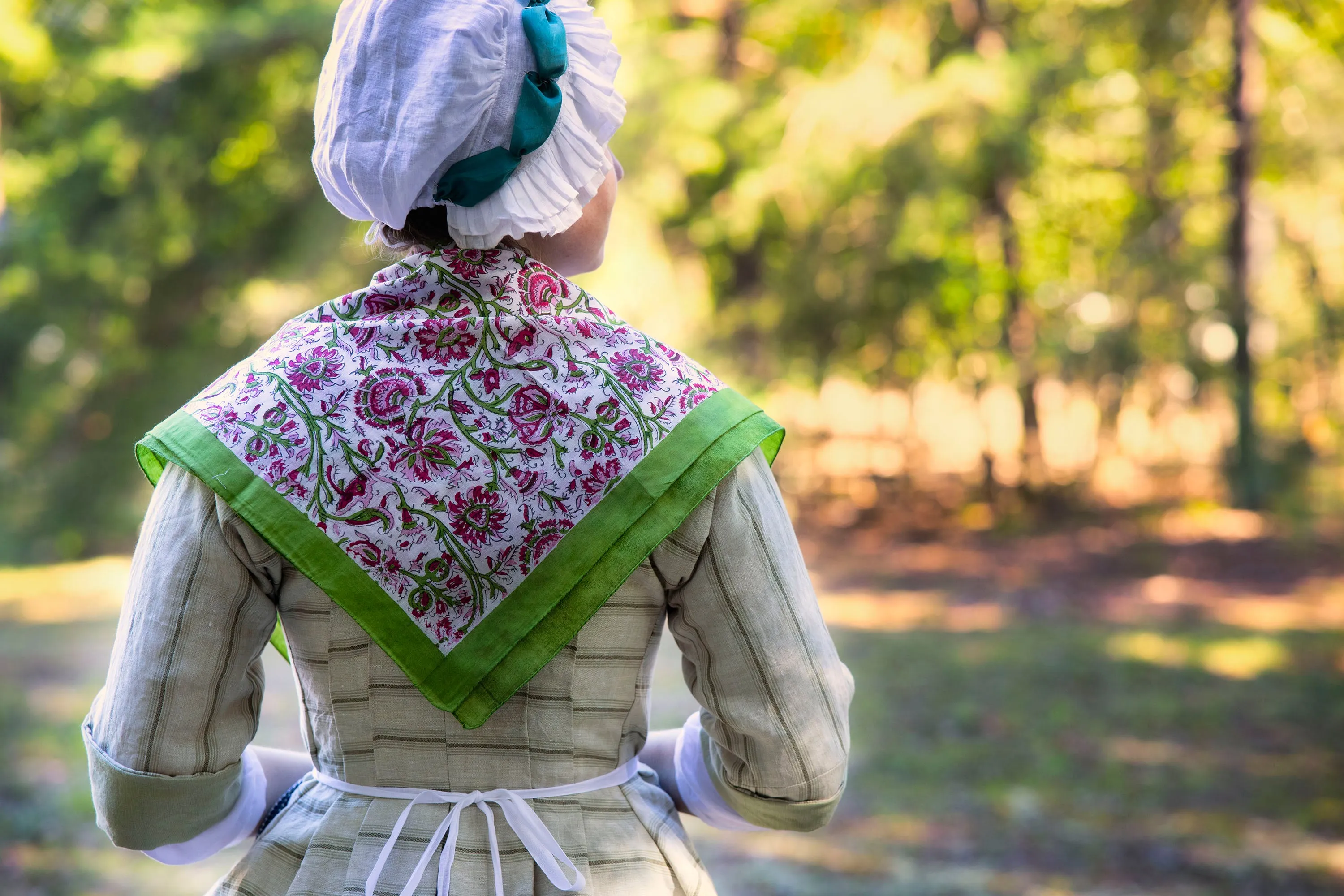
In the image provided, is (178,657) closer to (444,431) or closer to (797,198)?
(444,431)

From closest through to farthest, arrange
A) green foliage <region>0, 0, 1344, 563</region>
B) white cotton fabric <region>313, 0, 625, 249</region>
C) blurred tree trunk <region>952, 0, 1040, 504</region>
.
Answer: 1. white cotton fabric <region>313, 0, 625, 249</region>
2. green foliage <region>0, 0, 1344, 563</region>
3. blurred tree trunk <region>952, 0, 1040, 504</region>

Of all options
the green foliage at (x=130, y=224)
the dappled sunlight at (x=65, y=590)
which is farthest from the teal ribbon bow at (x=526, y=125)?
the dappled sunlight at (x=65, y=590)

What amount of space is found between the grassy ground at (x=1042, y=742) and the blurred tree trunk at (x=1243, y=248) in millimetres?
989

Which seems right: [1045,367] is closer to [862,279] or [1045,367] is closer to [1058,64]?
[862,279]

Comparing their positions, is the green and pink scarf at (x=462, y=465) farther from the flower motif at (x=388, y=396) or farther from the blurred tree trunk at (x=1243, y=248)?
the blurred tree trunk at (x=1243, y=248)

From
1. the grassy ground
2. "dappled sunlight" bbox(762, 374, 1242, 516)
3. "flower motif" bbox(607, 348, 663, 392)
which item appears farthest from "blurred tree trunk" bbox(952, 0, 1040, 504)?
"flower motif" bbox(607, 348, 663, 392)

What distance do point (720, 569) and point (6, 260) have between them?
661cm

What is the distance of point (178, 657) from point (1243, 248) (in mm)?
5620

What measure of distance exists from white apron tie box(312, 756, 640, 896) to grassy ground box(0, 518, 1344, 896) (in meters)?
2.82

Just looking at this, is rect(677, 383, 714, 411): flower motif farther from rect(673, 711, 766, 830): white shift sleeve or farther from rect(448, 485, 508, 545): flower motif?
rect(673, 711, 766, 830): white shift sleeve

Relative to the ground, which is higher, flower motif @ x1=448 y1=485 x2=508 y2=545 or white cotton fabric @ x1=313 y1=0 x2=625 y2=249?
white cotton fabric @ x1=313 y1=0 x2=625 y2=249

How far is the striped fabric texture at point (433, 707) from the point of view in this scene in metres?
0.88

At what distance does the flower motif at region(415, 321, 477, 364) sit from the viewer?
0.90 m

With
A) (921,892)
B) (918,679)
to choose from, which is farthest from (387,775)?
(918,679)
